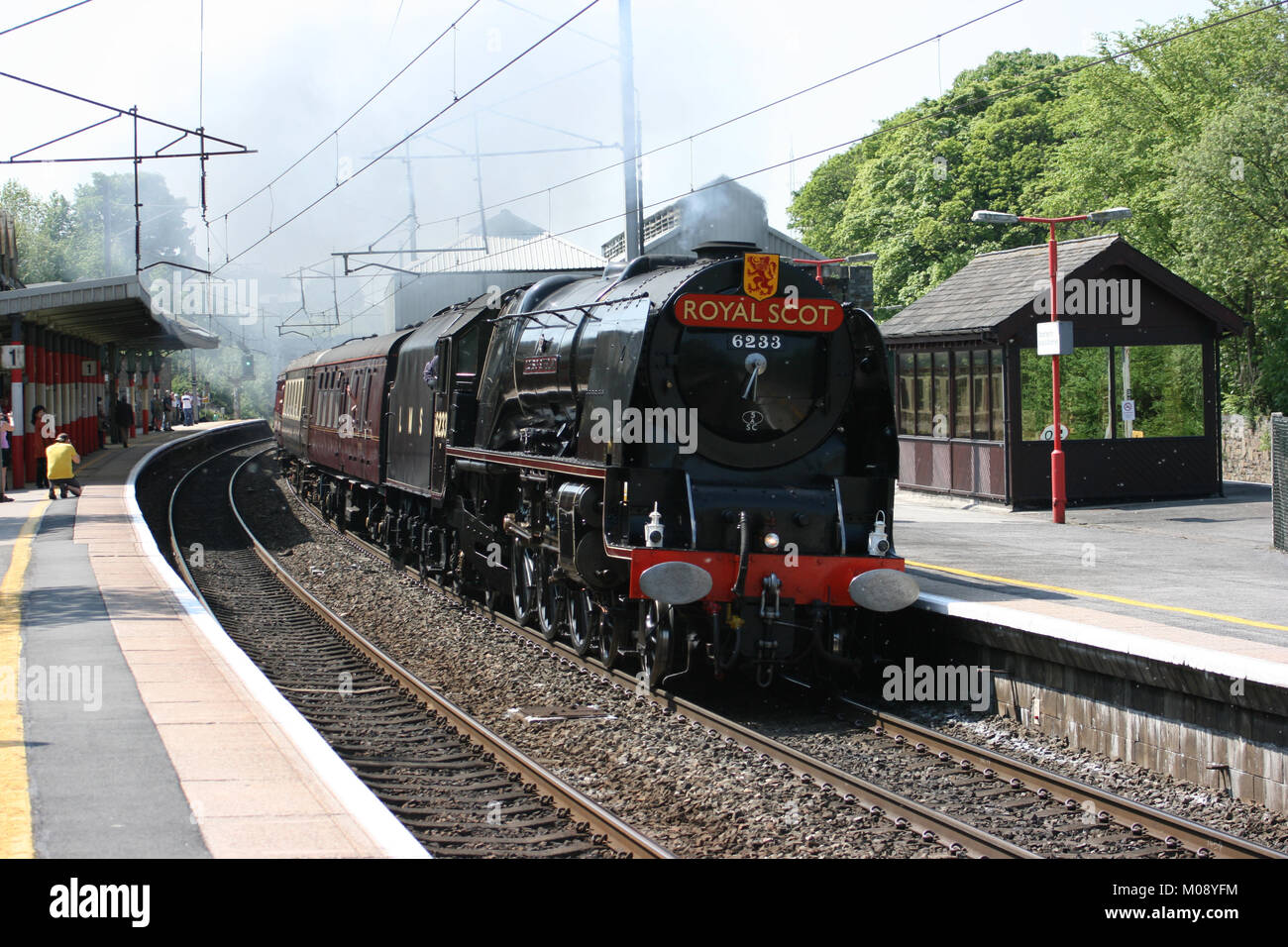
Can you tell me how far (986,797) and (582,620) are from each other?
16.0ft

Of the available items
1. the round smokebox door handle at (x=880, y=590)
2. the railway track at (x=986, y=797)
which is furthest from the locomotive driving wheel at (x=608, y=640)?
the round smokebox door handle at (x=880, y=590)

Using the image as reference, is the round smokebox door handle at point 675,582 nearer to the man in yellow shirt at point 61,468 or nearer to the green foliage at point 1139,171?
the green foliage at point 1139,171

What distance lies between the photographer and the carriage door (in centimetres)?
1449

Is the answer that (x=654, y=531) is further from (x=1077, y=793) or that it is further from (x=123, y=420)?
(x=123, y=420)

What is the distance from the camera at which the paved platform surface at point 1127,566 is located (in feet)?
31.6

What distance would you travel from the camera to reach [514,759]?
8180 millimetres

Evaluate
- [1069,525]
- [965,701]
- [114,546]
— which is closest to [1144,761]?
[965,701]

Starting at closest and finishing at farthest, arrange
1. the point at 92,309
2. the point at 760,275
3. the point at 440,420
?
the point at 760,275
the point at 440,420
the point at 92,309

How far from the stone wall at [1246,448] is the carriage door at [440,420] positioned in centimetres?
2218

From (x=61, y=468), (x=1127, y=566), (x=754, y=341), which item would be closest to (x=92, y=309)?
(x=61, y=468)

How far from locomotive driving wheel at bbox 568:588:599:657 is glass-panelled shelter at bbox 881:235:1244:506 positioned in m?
10.9

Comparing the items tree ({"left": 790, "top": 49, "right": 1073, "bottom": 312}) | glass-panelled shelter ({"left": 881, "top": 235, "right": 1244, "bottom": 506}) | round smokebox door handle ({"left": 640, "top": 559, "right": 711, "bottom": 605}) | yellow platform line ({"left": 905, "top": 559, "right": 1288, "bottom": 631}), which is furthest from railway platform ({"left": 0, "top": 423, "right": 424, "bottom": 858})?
tree ({"left": 790, "top": 49, "right": 1073, "bottom": 312})

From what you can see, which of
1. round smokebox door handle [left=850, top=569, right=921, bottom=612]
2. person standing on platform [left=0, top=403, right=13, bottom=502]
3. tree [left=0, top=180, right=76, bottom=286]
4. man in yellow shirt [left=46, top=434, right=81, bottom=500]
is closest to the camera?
round smokebox door handle [left=850, top=569, right=921, bottom=612]

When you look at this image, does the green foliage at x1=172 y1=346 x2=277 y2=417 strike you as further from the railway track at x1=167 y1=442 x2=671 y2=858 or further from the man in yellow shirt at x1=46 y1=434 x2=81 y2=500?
the railway track at x1=167 y1=442 x2=671 y2=858
